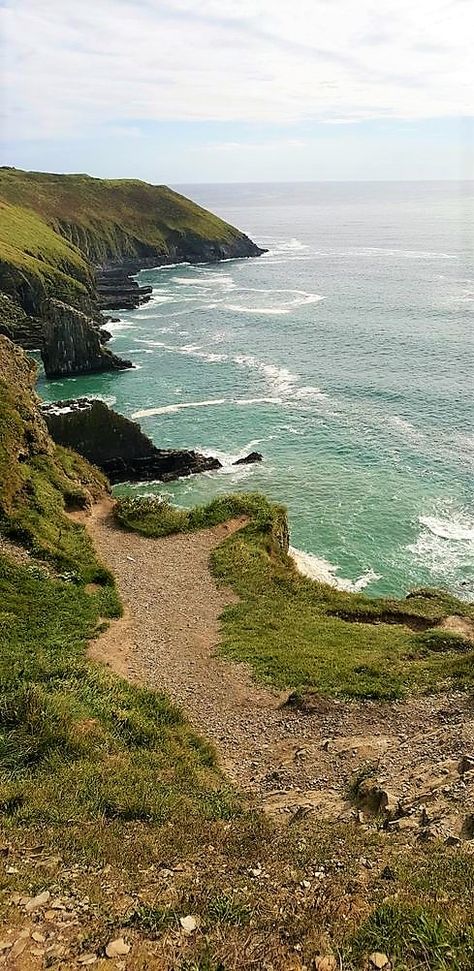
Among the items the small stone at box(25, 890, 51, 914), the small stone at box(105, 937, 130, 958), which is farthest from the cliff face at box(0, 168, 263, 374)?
the small stone at box(105, 937, 130, 958)

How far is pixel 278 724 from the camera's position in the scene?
65.4 feet

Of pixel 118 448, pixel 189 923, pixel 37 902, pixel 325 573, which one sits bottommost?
pixel 325 573

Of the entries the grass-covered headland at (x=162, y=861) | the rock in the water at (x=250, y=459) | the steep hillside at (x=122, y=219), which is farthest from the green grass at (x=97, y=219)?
the grass-covered headland at (x=162, y=861)

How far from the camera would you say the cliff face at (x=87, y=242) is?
8994 centimetres

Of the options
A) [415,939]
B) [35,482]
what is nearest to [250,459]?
[35,482]

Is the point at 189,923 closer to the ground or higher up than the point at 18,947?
closer to the ground

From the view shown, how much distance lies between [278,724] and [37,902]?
1113cm

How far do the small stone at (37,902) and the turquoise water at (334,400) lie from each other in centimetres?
2796

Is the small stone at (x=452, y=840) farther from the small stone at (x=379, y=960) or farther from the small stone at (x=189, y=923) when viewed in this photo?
the small stone at (x=189, y=923)

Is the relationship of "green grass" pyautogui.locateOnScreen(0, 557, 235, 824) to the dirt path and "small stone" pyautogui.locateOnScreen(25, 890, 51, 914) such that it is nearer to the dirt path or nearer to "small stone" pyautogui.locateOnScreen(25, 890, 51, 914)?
the dirt path

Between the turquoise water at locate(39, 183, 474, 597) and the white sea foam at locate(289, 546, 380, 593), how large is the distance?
12 cm

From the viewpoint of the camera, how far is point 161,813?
43.8 feet

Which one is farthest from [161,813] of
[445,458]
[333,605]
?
[445,458]

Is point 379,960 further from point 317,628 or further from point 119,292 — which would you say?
point 119,292
